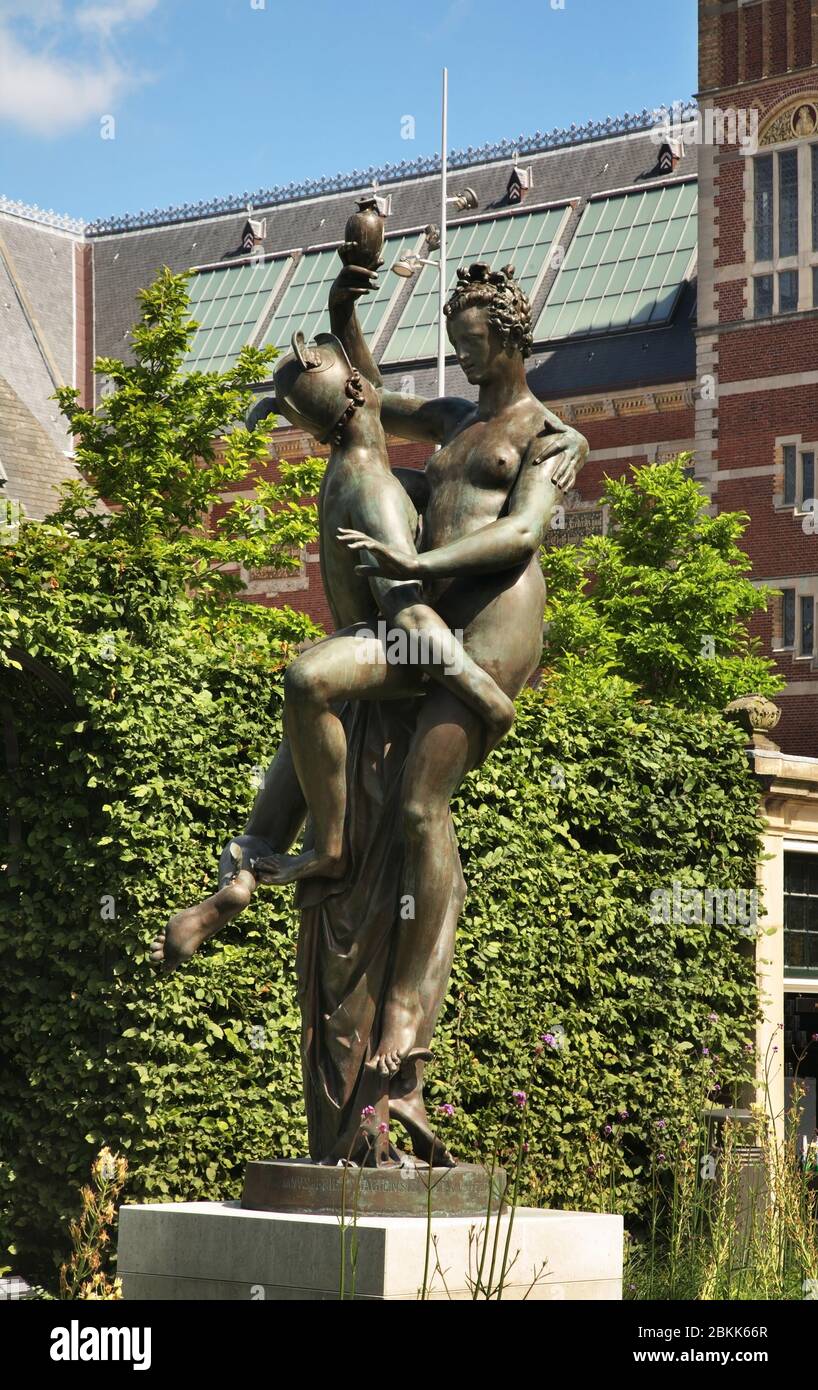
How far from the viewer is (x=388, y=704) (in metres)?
6.07

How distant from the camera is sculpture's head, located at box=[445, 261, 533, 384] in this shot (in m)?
6.14

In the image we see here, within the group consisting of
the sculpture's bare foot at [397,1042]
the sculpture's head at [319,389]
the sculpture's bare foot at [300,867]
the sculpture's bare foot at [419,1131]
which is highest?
the sculpture's head at [319,389]

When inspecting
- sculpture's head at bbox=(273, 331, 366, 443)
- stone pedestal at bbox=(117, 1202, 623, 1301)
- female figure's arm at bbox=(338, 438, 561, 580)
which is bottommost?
stone pedestal at bbox=(117, 1202, 623, 1301)

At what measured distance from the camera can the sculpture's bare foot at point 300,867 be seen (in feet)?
19.2

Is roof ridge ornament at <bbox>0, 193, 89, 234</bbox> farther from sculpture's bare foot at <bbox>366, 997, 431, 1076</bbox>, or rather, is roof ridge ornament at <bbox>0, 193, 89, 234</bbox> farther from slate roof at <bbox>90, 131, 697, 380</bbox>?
sculpture's bare foot at <bbox>366, 997, 431, 1076</bbox>

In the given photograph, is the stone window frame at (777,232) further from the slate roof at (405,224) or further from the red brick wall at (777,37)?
the slate roof at (405,224)

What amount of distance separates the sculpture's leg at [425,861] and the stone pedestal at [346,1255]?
638 millimetres

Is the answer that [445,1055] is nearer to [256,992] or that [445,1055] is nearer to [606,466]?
[256,992]

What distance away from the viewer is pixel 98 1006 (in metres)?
10.0

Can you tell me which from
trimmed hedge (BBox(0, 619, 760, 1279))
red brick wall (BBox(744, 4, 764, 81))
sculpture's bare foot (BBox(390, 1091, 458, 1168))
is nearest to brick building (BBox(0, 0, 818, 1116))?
red brick wall (BBox(744, 4, 764, 81))

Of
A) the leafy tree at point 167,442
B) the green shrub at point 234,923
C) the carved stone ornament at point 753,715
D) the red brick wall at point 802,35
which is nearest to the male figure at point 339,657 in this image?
the green shrub at point 234,923

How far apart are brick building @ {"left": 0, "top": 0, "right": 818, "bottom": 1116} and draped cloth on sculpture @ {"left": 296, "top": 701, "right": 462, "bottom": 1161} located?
2663 centimetres

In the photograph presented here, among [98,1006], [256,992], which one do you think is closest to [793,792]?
[256,992]

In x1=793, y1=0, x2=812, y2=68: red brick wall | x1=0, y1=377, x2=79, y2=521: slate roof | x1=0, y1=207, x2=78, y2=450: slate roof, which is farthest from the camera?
x1=0, y1=207, x2=78, y2=450: slate roof
